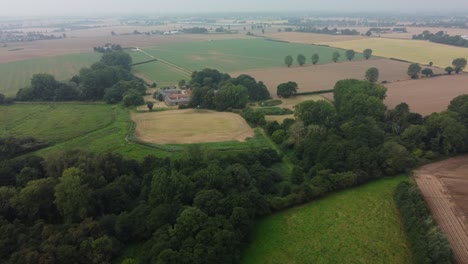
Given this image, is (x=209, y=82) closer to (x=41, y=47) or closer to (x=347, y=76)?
(x=347, y=76)

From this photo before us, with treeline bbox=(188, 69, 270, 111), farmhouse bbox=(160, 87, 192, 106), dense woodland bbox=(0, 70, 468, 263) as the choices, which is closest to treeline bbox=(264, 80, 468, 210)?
dense woodland bbox=(0, 70, 468, 263)

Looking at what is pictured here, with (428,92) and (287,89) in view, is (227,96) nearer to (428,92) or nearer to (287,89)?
(287,89)

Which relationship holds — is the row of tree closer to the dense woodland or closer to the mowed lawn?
the mowed lawn

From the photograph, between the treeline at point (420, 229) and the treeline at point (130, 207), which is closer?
the treeline at point (420, 229)

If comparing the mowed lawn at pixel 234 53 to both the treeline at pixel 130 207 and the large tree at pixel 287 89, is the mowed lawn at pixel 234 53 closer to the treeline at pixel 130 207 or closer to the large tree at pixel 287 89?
the large tree at pixel 287 89

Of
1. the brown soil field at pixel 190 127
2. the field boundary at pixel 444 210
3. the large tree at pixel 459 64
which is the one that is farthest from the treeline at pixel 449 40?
the field boundary at pixel 444 210

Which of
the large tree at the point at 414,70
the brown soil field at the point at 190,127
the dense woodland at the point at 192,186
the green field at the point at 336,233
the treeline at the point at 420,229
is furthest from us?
the large tree at the point at 414,70
